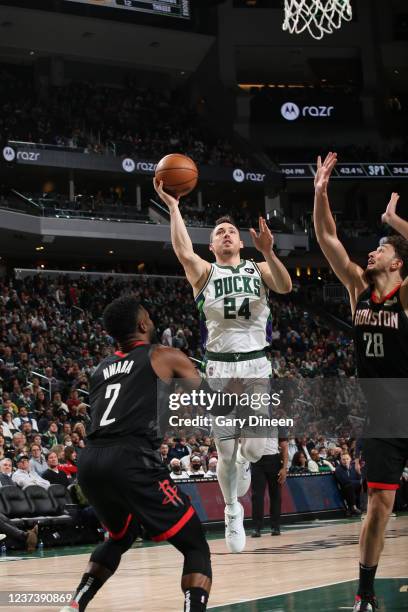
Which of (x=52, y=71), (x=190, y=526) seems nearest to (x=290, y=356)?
(x=52, y=71)

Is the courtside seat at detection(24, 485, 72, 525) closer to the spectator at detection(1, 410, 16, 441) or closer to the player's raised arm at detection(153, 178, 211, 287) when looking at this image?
the spectator at detection(1, 410, 16, 441)

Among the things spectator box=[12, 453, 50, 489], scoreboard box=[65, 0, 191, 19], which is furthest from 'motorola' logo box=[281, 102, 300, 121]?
spectator box=[12, 453, 50, 489]

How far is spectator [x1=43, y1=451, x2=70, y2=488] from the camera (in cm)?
1520

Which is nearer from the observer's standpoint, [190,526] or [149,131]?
[190,526]

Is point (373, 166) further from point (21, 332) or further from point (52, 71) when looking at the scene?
point (21, 332)

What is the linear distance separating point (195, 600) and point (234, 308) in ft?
10.7

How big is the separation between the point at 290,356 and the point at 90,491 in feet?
88.2

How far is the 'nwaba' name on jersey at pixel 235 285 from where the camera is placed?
332 inches

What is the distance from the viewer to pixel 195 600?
5723mm

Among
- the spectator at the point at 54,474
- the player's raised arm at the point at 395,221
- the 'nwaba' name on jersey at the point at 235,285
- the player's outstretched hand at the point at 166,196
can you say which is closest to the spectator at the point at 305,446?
the spectator at the point at 54,474

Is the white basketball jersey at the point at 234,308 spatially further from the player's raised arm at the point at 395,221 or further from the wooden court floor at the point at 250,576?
the wooden court floor at the point at 250,576

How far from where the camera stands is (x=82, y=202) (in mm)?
36438

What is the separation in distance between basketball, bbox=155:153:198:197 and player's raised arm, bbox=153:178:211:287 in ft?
0.37

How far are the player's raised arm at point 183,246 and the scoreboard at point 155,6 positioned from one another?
29941mm
